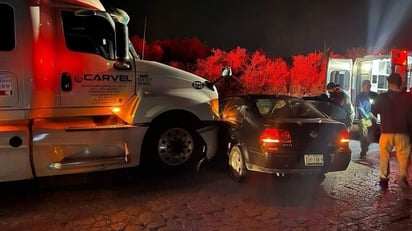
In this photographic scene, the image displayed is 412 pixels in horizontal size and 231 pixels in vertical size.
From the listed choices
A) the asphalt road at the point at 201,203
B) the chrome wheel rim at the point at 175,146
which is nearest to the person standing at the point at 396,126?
the asphalt road at the point at 201,203

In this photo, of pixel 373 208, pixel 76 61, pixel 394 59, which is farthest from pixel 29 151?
pixel 394 59

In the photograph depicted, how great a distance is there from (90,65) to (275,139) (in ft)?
9.42

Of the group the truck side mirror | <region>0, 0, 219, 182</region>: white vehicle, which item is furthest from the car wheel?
→ the truck side mirror

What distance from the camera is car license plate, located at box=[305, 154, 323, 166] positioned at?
20.9 feet

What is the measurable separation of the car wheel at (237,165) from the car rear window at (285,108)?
2.42ft

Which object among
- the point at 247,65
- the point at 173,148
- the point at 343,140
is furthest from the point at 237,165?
the point at 247,65

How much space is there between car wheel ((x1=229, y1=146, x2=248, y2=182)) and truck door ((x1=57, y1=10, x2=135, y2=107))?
193cm

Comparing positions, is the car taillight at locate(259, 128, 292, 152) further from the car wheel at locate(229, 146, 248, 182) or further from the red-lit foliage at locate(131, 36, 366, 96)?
the red-lit foliage at locate(131, 36, 366, 96)

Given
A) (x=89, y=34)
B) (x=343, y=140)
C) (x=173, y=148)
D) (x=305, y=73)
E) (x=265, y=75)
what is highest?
(x=305, y=73)

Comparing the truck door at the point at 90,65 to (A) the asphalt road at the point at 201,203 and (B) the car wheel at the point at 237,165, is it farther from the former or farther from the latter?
(B) the car wheel at the point at 237,165

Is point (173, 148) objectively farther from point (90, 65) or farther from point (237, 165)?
point (90, 65)

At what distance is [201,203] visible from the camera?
231 inches

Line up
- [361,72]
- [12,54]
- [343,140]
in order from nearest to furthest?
[12,54], [343,140], [361,72]

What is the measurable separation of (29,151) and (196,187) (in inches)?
96.9
